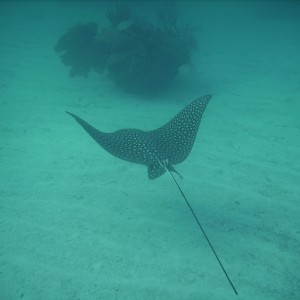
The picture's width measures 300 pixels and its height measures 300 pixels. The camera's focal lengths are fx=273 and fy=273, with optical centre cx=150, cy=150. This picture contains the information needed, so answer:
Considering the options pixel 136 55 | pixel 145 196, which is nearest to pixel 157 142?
pixel 145 196

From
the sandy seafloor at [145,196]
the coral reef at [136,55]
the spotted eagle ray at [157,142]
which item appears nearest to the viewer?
the sandy seafloor at [145,196]

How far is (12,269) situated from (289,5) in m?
27.8

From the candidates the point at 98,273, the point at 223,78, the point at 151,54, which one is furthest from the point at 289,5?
the point at 98,273

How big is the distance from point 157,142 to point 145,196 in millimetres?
1288

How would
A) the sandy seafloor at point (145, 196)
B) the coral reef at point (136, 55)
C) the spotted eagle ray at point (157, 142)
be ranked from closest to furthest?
the sandy seafloor at point (145, 196), the spotted eagle ray at point (157, 142), the coral reef at point (136, 55)

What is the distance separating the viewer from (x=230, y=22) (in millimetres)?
22109

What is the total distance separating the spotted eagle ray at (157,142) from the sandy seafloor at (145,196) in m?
0.96

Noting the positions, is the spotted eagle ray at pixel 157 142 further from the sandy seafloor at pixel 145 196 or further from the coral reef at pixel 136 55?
the coral reef at pixel 136 55

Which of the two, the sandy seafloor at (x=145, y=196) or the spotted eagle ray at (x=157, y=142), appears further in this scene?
the spotted eagle ray at (x=157, y=142)

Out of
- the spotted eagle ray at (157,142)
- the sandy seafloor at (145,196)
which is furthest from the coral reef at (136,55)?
the spotted eagle ray at (157,142)

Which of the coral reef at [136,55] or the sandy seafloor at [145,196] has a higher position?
the coral reef at [136,55]

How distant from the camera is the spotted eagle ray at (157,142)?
458 centimetres

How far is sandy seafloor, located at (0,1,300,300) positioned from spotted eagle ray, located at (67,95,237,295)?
96cm

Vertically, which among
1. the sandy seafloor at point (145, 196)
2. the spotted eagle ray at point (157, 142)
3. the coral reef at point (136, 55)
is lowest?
the sandy seafloor at point (145, 196)
